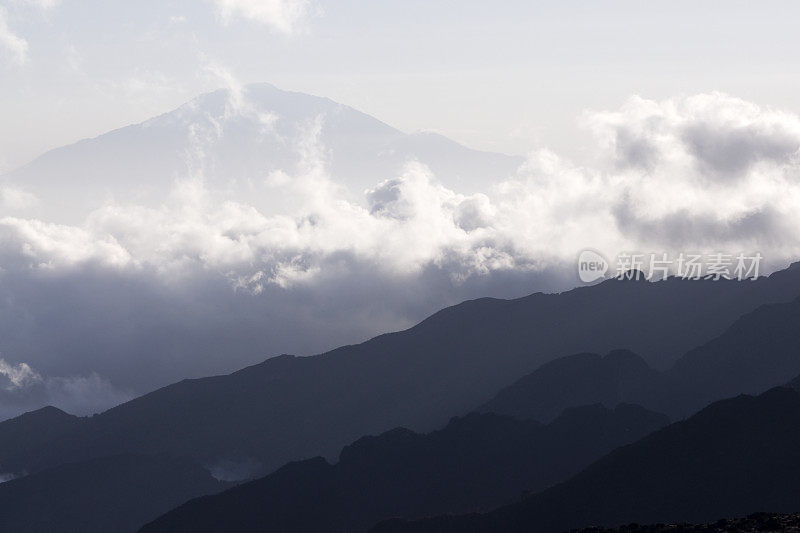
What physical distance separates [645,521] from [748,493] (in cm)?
1862

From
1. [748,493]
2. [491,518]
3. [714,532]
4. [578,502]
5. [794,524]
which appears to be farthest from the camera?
[491,518]

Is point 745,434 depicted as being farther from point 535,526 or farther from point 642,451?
point 535,526

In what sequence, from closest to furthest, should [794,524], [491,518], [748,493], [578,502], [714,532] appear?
[794,524] → [714,532] → [748,493] → [578,502] → [491,518]

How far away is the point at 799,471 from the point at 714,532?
9125 cm

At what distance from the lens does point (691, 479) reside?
181500 mm

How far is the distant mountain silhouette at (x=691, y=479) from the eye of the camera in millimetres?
171250

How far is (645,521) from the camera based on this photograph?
6811 inches

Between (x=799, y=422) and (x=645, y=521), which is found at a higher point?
(x=799, y=422)

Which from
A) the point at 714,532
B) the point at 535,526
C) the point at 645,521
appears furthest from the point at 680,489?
the point at 714,532

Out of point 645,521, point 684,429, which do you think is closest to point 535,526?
point 645,521

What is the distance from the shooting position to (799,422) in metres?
189

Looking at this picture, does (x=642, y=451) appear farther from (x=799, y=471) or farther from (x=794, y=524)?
(x=794, y=524)

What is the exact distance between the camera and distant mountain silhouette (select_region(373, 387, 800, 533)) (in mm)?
171250

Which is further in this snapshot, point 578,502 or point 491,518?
point 491,518
